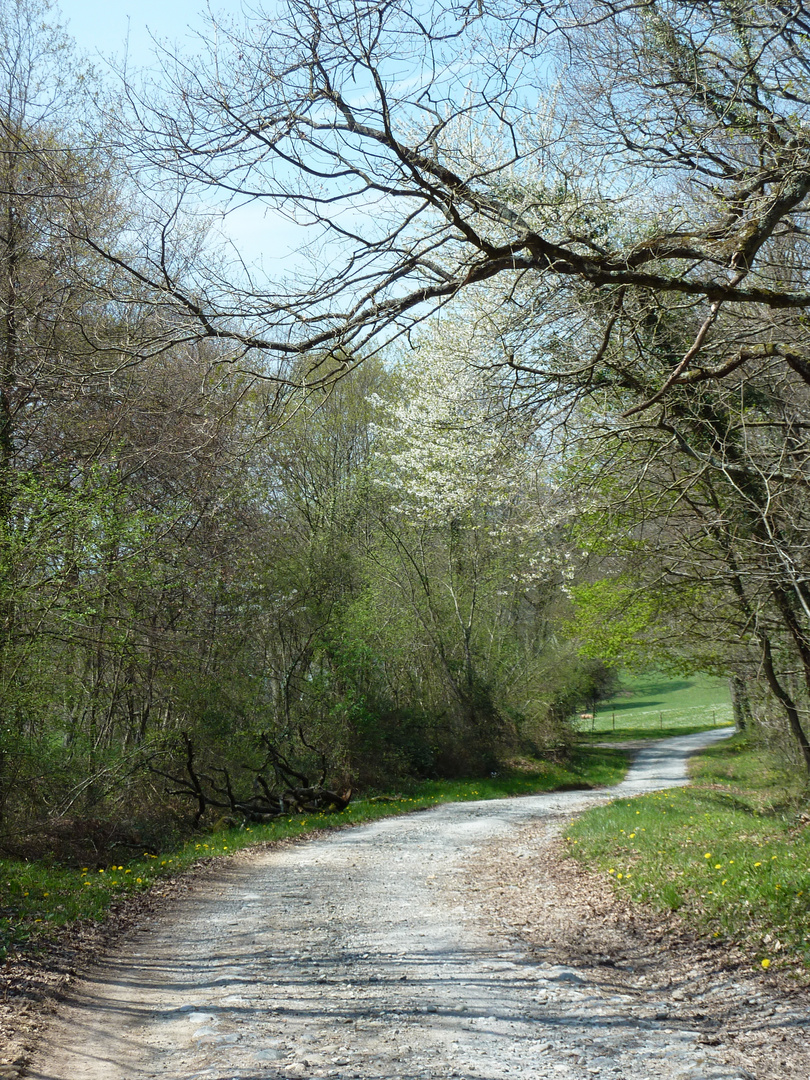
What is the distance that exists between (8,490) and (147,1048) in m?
7.01

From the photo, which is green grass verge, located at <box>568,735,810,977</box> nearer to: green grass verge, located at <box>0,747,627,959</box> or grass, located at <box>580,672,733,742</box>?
green grass verge, located at <box>0,747,627,959</box>

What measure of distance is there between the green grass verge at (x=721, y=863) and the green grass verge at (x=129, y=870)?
465 cm

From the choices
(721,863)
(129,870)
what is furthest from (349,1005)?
(129,870)

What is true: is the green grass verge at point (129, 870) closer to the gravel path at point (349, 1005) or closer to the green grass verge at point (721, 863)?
the gravel path at point (349, 1005)

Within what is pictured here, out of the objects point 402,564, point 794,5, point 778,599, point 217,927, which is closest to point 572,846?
point 778,599

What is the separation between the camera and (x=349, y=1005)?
187 inches

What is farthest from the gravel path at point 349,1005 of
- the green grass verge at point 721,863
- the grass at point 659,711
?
the grass at point 659,711

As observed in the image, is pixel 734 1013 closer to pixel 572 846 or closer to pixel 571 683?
pixel 572 846

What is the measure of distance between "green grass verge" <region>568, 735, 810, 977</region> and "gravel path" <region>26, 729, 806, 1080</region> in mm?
1039

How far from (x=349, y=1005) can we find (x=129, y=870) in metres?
5.55

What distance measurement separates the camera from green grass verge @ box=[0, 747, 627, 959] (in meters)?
6.53

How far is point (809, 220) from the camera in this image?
9.20 metres

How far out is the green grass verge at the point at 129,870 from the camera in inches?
257

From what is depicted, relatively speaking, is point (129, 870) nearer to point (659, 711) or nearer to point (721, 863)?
point (721, 863)
